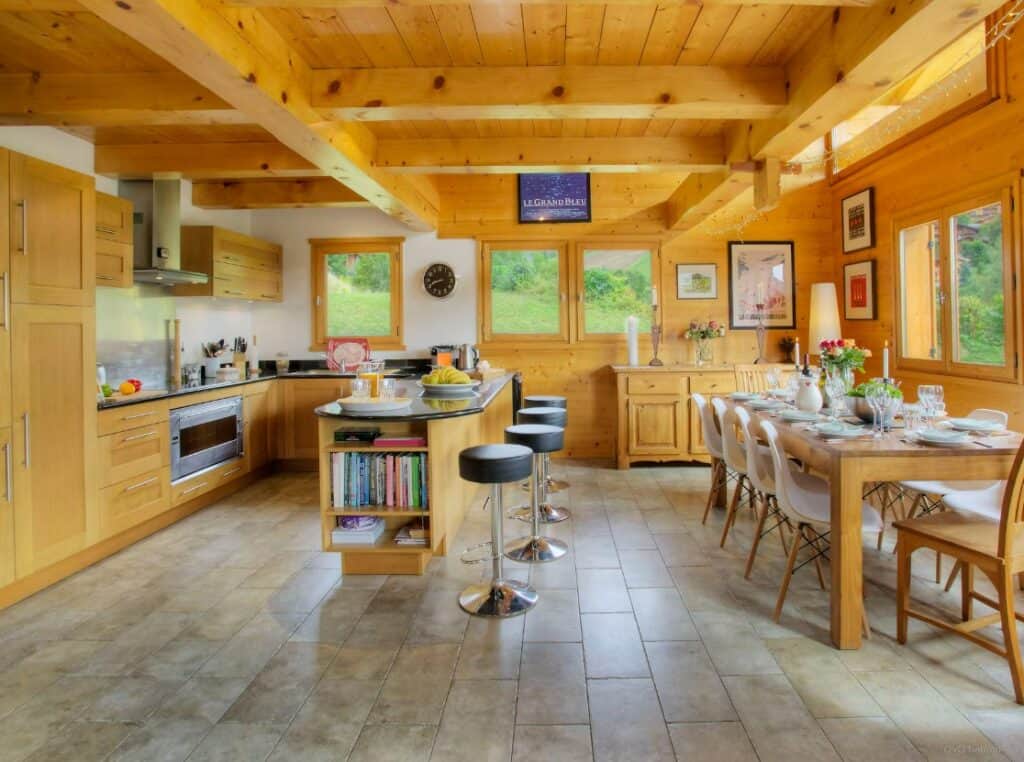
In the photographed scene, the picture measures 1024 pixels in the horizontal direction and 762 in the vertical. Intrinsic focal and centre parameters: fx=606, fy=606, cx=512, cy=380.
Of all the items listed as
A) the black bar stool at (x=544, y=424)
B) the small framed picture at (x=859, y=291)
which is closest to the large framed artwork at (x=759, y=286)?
the small framed picture at (x=859, y=291)

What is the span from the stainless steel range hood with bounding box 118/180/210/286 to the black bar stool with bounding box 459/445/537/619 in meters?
3.07

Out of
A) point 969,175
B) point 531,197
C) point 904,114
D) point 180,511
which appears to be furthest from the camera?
point 531,197

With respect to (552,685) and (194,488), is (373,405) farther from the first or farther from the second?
(194,488)

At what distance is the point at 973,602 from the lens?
9.00ft

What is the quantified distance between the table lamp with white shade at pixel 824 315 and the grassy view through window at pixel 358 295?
4.15 m

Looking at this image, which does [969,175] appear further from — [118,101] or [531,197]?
[118,101]

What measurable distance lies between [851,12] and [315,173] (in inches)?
135

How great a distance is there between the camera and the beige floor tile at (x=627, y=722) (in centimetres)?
181

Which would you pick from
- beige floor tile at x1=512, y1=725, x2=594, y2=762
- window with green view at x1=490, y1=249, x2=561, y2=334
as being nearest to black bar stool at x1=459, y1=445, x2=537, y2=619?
beige floor tile at x1=512, y1=725, x2=594, y2=762

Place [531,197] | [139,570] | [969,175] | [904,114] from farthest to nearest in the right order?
1. [531,197]
2. [904,114]
3. [969,175]
4. [139,570]

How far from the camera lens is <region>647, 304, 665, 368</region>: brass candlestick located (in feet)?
19.7

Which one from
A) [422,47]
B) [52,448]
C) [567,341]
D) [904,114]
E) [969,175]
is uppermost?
[904,114]

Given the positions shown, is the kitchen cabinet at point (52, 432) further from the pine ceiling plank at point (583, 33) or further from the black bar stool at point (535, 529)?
the pine ceiling plank at point (583, 33)

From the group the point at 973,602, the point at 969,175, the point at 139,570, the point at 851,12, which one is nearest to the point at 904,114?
the point at 969,175
